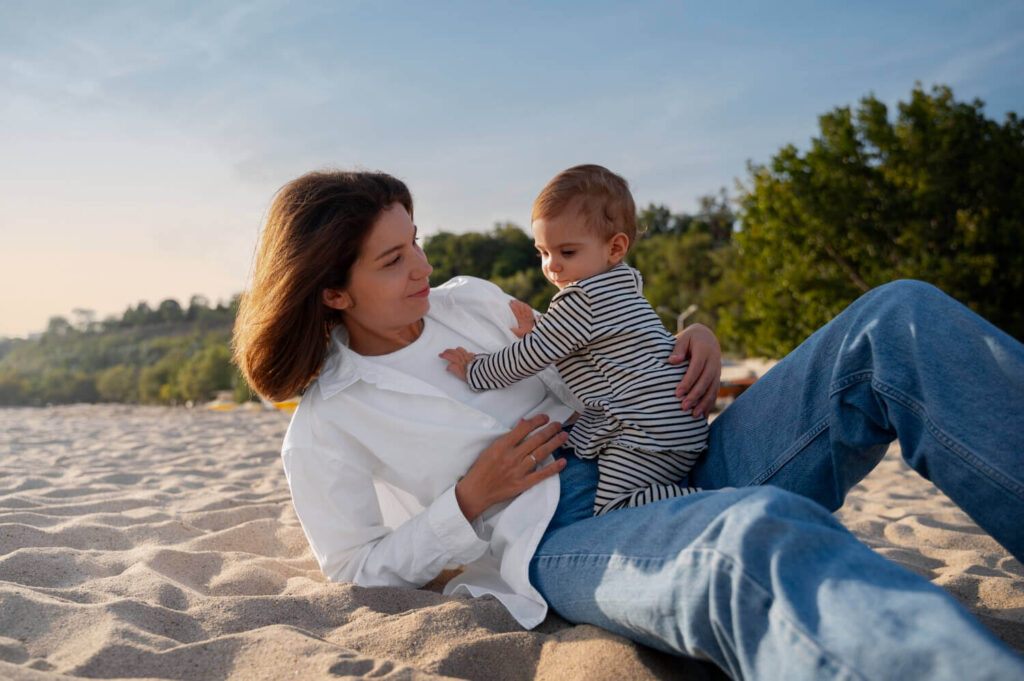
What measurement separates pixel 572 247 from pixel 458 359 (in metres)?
0.50

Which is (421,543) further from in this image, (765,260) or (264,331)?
(765,260)

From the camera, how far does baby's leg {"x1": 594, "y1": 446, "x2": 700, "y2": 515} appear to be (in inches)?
76.2

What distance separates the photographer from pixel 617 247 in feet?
7.31

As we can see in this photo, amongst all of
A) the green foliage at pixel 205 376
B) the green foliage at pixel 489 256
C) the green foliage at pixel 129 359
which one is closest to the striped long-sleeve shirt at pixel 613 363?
the green foliage at pixel 129 359

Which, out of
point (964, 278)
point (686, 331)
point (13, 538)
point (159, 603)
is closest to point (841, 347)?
point (686, 331)

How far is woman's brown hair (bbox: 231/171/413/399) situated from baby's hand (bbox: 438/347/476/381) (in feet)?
1.25

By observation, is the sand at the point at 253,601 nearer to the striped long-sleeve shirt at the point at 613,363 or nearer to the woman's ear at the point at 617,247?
the striped long-sleeve shirt at the point at 613,363

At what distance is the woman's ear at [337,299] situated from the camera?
7.53 feet

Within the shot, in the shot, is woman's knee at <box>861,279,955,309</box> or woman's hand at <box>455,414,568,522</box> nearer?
woman's knee at <box>861,279,955,309</box>

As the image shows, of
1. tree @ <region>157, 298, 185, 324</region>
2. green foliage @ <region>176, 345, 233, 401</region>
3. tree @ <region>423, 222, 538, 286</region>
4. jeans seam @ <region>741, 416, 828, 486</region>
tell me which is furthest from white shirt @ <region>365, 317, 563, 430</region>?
tree @ <region>157, 298, 185, 324</region>

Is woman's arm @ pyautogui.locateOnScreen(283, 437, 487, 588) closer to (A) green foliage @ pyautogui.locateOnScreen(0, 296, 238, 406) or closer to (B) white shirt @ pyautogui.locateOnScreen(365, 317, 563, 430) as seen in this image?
(B) white shirt @ pyautogui.locateOnScreen(365, 317, 563, 430)

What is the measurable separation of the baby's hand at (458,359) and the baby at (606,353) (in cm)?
5

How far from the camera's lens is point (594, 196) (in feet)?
7.07

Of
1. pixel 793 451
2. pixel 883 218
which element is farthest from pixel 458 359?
pixel 883 218
